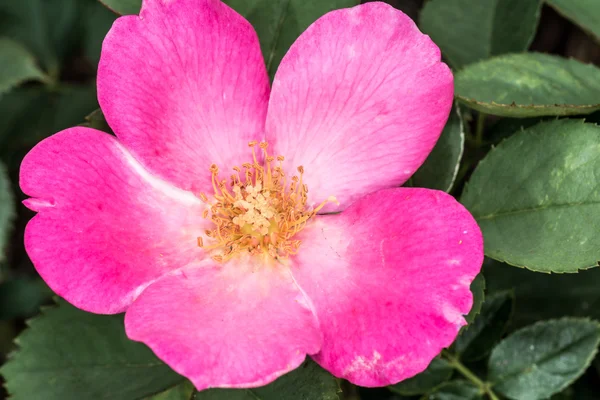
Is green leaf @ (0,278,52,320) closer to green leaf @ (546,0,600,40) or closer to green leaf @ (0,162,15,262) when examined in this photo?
green leaf @ (0,162,15,262)

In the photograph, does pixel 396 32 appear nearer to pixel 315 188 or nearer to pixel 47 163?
pixel 315 188

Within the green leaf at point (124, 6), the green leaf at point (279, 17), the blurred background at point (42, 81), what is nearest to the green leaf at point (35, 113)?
the blurred background at point (42, 81)

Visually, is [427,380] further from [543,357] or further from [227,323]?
[227,323]

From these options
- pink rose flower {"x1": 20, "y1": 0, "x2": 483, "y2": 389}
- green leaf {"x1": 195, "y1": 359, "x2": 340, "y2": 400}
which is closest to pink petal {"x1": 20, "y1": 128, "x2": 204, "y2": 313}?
pink rose flower {"x1": 20, "y1": 0, "x2": 483, "y2": 389}

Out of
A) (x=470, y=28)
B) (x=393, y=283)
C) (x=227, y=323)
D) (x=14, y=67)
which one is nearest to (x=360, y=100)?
(x=393, y=283)

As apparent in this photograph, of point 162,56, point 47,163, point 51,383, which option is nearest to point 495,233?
point 162,56

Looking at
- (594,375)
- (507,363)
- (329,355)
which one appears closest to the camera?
(329,355)

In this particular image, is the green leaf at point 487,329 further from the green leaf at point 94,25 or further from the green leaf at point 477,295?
the green leaf at point 94,25
